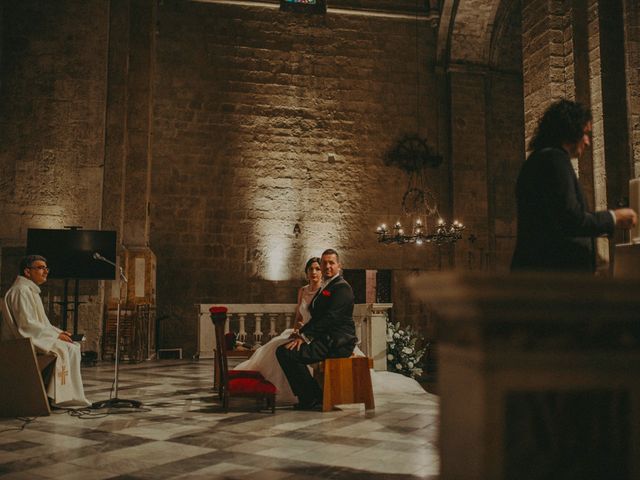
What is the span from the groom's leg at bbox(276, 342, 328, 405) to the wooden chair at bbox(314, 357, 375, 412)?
0.36 feet

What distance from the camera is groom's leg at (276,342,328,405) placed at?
5074mm

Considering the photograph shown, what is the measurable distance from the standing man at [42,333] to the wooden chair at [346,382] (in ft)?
6.66

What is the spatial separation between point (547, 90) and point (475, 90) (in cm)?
669

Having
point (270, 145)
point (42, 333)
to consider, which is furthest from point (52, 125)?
point (42, 333)

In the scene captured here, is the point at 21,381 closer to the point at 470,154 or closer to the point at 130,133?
the point at 130,133

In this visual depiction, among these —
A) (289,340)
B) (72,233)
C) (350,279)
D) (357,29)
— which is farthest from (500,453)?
(357,29)

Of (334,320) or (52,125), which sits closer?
(334,320)

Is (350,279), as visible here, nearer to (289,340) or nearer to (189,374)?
(189,374)

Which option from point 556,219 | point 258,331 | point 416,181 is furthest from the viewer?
point 416,181

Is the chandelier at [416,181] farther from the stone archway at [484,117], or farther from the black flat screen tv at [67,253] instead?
the black flat screen tv at [67,253]

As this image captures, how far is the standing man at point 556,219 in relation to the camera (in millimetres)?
1874

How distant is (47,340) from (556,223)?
4.41 metres

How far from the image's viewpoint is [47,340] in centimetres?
508

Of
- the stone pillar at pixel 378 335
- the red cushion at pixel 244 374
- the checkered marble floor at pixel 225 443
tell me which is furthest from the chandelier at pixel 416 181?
the red cushion at pixel 244 374
